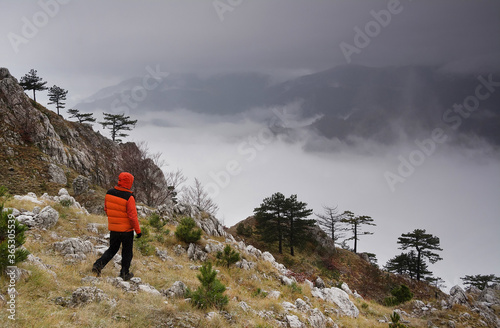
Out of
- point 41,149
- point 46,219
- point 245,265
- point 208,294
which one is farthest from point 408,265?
point 41,149

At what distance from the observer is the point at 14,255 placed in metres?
5.48

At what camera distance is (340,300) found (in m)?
12.9

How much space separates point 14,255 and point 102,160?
44249 mm

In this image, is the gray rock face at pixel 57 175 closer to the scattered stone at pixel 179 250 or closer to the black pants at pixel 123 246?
the scattered stone at pixel 179 250

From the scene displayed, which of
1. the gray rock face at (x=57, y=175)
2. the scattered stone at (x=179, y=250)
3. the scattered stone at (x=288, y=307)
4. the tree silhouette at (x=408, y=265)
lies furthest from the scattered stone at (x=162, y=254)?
the tree silhouette at (x=408, y=265)

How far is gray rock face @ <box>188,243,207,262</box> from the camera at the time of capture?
13.0m

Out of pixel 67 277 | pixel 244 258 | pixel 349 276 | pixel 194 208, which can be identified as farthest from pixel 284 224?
pixel 67 277

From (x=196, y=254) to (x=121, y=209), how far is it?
738 centimetres

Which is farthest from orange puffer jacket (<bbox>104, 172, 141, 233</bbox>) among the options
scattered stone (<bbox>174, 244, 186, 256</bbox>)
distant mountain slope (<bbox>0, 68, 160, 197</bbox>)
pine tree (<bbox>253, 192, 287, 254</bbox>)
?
pine tree (<bbox>253, 192, 287, 254</bbox>)

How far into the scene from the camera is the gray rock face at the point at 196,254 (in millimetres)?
13031

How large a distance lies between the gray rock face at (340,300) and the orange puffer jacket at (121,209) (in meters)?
9.87

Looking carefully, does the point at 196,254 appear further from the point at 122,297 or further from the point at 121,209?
the point at 122,297

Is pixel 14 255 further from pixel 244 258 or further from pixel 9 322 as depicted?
pixel 244 258

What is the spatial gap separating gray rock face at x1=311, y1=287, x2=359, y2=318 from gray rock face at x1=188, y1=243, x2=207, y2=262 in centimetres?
575
